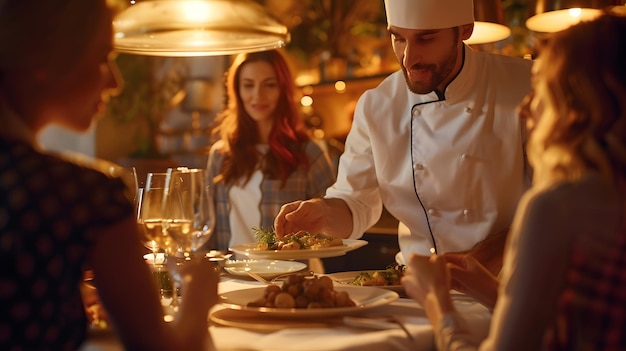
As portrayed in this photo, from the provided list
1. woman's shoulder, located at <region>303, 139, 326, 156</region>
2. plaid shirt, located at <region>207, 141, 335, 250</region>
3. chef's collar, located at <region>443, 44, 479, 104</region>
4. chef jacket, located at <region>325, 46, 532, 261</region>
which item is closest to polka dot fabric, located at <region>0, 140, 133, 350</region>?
chef jacket, located at <region>325, 46, 532, 261</region>

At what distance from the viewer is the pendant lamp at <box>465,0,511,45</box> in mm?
3055

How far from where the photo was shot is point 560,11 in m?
3.05

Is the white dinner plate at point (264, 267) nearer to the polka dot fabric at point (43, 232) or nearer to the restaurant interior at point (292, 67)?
the restaurant interior at point (292, 67)

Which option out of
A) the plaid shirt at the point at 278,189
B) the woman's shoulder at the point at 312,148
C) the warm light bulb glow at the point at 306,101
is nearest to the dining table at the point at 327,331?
the plaid shirt at the point at 278,189

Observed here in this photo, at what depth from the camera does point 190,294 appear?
1251 millimetres

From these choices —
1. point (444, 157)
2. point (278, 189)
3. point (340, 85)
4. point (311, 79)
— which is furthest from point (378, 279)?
point (311, 79)

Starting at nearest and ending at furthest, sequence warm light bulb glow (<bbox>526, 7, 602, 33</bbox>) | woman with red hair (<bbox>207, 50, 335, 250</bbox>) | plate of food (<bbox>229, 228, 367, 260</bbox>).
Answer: plate of food (<bbox>229, 228, 367, 260</bbox>), warm light bulb glow (<bbox>526, 7, 602, 33</bbox>), woman with red hair (<bbox>207, 50, 335, 250</bbox>)

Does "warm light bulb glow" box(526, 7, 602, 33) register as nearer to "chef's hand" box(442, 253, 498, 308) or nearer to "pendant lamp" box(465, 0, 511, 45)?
"pendant lamp" box(465, 0, 511, 45)

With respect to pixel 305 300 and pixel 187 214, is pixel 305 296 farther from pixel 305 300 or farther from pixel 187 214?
pixel 187 214

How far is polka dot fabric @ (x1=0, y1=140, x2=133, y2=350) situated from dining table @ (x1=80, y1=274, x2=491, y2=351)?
0.30m

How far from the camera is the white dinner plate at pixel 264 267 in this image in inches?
84.5

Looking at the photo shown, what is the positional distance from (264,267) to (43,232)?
1.24 meters

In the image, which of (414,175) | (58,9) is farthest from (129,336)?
(414,175)

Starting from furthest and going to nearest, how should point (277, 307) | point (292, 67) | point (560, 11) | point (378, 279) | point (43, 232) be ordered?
point (292, 67) < point (560, 11) < point (378, 279) < point (277, 307) < point (43, 232)
